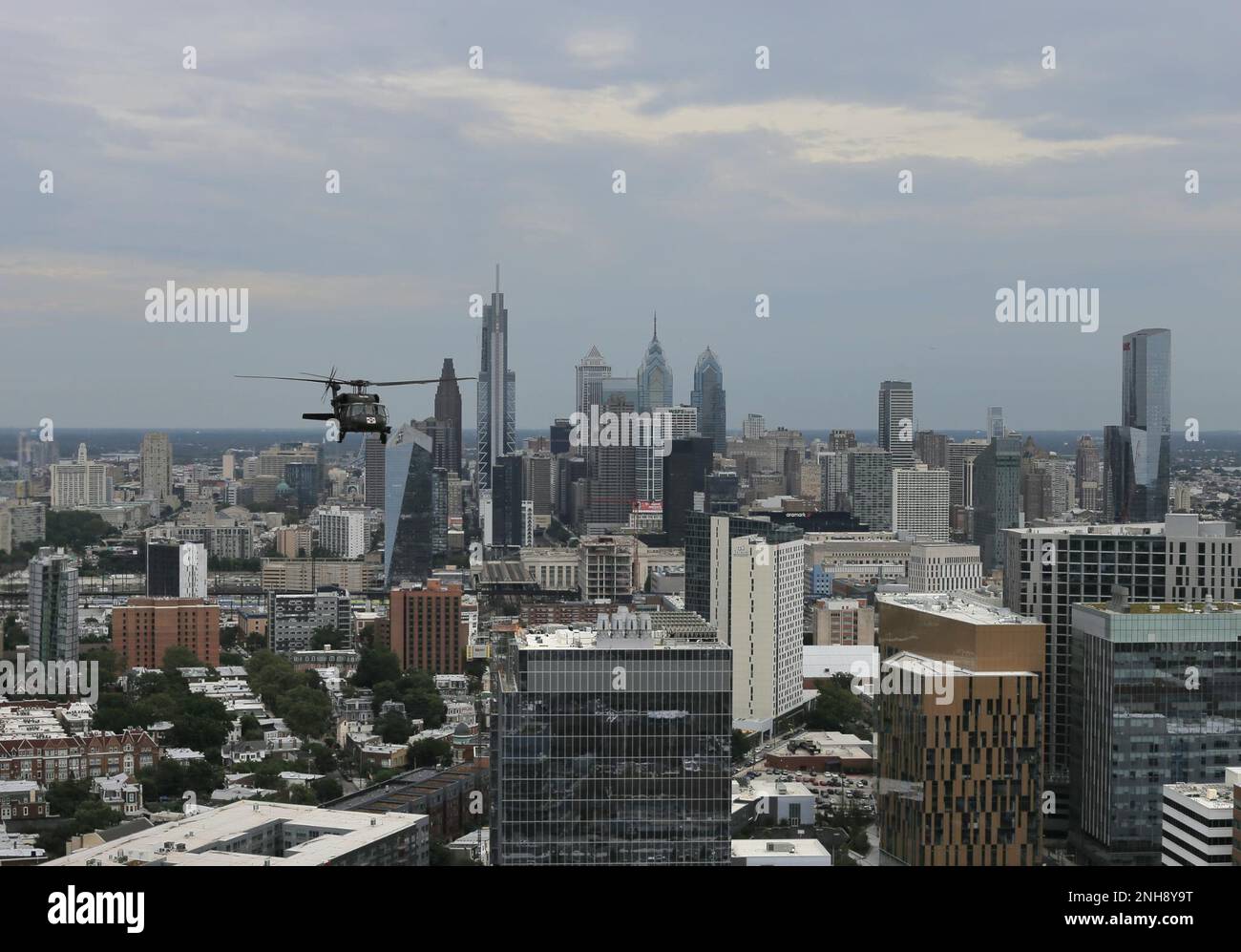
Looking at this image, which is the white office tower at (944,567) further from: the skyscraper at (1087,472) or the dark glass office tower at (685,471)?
the dark glass office tower at (685,471)

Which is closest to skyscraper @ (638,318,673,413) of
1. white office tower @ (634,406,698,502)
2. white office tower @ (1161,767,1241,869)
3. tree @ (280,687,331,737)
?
white office tower @ (634,406,698,502)

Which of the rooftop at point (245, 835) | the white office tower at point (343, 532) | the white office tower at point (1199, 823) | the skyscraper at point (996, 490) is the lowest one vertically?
the rooftop at point (245, 835)

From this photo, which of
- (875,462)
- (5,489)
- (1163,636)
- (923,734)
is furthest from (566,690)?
(875,462)

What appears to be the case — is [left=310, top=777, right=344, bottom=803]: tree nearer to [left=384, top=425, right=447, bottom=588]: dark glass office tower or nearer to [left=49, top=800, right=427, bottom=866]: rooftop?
[left=49, top=800, right=427, bottom=866]: rooftop

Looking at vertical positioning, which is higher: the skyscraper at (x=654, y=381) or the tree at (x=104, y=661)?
the skyscraper at (x=654, y=381)

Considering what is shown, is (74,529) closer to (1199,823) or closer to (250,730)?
(250,730)

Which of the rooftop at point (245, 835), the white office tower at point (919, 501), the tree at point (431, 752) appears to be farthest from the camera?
the white office tower at point (919, 501)

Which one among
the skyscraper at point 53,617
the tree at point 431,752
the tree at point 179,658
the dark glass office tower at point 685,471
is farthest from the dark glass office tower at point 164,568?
the tree at point 431,752

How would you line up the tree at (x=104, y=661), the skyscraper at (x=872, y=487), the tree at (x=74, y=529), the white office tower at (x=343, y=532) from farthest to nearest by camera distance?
the skyscraper at (x=872, y=487) < the white office tower at (x=343, y=532) < the tree at (x=74, y=529) < the tree at (x=104, y=661)
